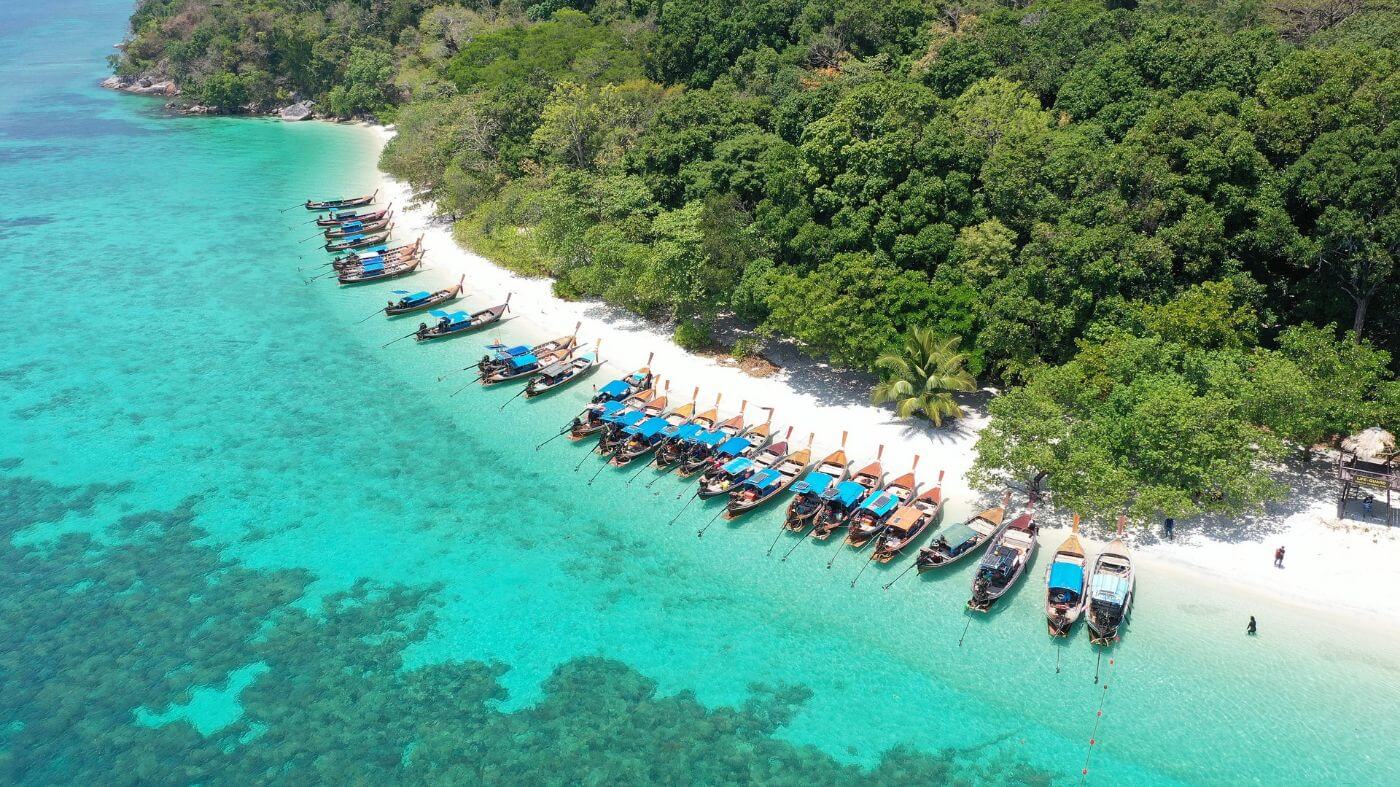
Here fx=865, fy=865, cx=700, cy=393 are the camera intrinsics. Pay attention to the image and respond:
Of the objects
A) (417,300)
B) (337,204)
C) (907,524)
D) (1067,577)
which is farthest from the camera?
(337,204)

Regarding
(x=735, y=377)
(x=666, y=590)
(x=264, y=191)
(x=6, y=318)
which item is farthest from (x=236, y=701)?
(x=264, y=191)

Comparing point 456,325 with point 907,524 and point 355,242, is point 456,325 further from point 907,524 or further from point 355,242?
point 907,524

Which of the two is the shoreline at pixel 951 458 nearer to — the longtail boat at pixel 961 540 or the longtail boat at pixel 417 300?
the longtail boat at pixel 417 300

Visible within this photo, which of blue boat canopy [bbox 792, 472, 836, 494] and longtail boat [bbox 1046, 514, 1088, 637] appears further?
blue boat canopy [bbox 792, 472, 836, 494]

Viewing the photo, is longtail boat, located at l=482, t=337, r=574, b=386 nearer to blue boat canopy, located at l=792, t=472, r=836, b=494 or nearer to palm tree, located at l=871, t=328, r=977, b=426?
blue boat canopy, located at l=792, t=472, r=836, b=494

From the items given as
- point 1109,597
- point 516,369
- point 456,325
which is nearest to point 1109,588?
point 1109,597

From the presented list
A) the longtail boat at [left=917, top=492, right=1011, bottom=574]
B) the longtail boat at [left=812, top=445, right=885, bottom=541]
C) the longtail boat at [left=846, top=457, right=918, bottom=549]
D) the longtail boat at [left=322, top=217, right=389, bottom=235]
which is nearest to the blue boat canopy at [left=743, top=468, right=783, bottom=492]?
the longtail boat at [left=812, top=445, right=885, bottom=541]
